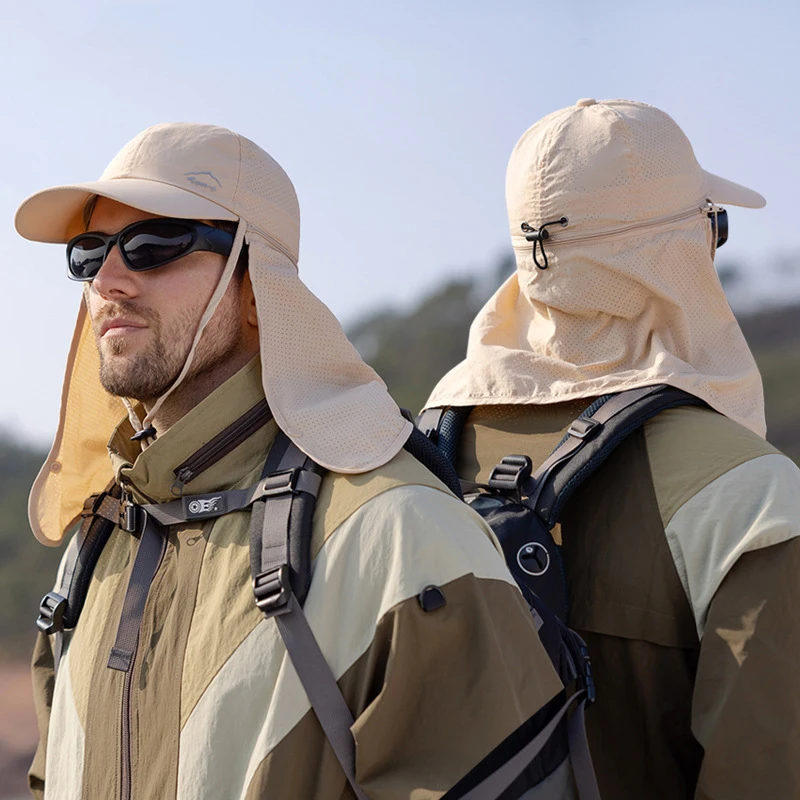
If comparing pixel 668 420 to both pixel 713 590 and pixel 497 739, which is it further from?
pixel 497 739

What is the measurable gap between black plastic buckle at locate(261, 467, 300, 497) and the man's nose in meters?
0.48

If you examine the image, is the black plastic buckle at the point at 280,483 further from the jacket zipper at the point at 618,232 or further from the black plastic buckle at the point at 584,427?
the jacket zipper at the point at 618,232

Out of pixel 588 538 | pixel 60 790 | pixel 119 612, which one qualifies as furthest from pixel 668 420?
pixel 60 790

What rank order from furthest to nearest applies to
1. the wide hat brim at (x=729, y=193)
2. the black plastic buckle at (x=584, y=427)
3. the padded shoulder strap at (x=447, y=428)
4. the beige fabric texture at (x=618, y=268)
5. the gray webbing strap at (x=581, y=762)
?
the wide hat brim at (x=729, y=193) → the padded shoulder strap at (x=447, y=428) → the beige fabric texture at (x=618, y=268) → the black plastic buckle at (x=584, y=427) → the gray webbing strap at (x=581, y=762)

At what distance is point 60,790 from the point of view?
2.07m

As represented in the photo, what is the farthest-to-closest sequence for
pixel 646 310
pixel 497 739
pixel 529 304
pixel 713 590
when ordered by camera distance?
pixel 529 304 < pixel 646 310 < pixel 713 590 < pixel 497 739

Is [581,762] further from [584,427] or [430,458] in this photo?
[584,427]

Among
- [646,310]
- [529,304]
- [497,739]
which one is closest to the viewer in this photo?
[497,739]

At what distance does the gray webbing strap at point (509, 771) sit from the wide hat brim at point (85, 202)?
1.13 meters

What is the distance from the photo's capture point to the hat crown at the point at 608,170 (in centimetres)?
266

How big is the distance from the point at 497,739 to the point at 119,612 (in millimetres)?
785

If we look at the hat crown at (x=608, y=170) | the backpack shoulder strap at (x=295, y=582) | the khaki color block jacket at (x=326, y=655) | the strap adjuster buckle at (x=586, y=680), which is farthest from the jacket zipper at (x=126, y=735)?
the hat crown at (x=608, y=170)

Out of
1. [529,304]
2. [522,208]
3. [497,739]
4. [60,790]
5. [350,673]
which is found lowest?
[60,790]

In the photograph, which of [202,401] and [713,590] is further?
[713,590]
